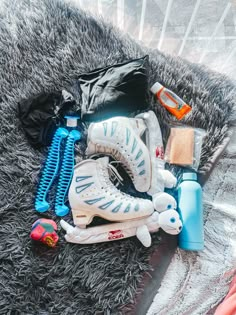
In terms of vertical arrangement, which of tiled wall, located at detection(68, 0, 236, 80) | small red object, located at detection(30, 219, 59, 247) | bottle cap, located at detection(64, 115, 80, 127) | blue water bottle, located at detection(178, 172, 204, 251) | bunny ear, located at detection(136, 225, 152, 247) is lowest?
small red object, located at detection(30, 219, 59, 247)

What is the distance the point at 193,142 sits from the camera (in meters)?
0.87

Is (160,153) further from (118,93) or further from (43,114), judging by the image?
(43,114)

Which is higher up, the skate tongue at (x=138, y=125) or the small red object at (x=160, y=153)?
the skate tongue at (x=138, y=125)

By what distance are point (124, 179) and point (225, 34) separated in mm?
459

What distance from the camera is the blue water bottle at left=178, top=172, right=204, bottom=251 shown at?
0.79m

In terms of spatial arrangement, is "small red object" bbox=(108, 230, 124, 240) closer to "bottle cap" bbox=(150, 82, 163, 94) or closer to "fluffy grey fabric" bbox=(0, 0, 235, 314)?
"fluffy grey fabric" bbox=(0, 0, 235, 314)

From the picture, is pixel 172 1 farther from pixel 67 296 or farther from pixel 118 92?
pixel 67 296

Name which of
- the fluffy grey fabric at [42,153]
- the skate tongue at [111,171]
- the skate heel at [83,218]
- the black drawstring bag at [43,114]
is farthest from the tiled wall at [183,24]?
the skate heel at [83,218]

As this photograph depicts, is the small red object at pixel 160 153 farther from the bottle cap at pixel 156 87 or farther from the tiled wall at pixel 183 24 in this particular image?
the tiled wall at pixel 183 24

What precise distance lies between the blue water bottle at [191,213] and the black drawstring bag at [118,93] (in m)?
0.21

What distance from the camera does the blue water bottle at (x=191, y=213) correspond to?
793mm

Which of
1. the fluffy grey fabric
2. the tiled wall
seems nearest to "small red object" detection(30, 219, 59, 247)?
the fluffy grey fabric

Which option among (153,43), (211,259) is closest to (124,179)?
(211,259)

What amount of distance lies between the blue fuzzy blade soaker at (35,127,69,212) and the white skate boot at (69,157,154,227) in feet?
0.19
